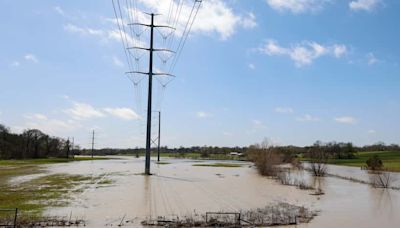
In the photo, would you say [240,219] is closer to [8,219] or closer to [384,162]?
[8,219]

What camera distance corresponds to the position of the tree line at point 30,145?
89.5 meters

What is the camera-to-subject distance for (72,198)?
856 inches

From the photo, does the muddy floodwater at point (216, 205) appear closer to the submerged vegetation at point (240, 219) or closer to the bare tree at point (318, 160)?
the submerged vegetation at point (240, 219)

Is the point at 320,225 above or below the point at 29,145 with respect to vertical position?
below

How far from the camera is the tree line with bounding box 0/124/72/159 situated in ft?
294

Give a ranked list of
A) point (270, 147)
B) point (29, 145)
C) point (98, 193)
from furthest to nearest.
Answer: point (29, 145), point (270, 147), point (98, 193)

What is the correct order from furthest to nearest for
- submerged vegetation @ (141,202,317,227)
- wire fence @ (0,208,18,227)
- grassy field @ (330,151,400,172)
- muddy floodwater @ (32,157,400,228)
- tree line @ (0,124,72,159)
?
tree line @ (0,124,72,159)
grassy field @ (330,151,400,172)
muddy floodwater @ (32,157,400,228)
submerged vegetation @ (141,202,317,227)
wire fence @ (0,208,18,227)

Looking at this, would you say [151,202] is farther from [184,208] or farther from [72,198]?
[72,198]

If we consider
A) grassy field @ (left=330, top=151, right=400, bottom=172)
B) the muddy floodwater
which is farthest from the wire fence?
grassy field @ (left=330, top=151, right=400, bottom=172)

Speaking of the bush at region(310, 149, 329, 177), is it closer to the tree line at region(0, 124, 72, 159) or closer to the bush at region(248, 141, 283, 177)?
the bush at region(248, 141, 283, 177)

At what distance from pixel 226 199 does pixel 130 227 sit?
9.76 meters

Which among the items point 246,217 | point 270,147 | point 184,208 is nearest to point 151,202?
point 184,208

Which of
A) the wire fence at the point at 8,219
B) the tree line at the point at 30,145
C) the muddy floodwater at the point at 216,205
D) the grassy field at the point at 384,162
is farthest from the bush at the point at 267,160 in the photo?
the tree line at the point at 30,145

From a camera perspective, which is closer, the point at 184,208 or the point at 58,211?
the point at 58,211
